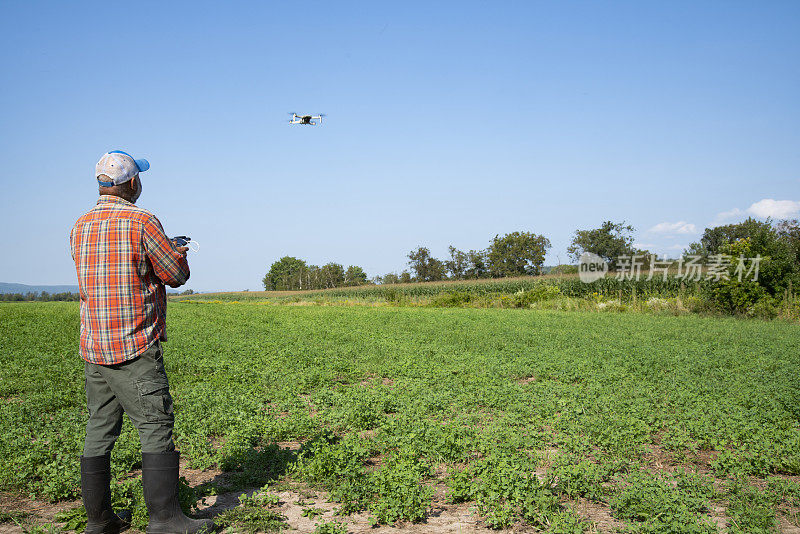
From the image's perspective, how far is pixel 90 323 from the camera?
3822 mm

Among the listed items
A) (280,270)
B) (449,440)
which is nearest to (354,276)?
(280,270)

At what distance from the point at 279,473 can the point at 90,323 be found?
2362 millimetres

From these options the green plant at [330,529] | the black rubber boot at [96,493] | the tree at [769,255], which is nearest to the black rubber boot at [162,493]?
the black rubber boot at [96,493]

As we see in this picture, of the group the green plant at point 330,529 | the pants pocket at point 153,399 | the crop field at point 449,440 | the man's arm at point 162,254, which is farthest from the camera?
the crop field at point 449,440

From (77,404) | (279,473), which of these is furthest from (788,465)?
(77,404)

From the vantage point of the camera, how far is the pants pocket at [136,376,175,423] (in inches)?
147

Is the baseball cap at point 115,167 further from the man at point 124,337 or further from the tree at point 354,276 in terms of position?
the tree at point 354,276

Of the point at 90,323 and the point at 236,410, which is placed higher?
the point at 90,323

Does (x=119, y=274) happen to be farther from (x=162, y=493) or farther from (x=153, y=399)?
(x=162, y=493)

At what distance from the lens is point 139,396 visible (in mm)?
3721

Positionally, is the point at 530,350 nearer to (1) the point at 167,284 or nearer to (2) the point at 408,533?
(2) the point at 408,533

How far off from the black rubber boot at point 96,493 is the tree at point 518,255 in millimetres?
86054

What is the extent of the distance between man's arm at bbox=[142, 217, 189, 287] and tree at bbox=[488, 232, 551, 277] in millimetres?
86019

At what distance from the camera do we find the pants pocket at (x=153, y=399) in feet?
12.2
